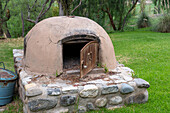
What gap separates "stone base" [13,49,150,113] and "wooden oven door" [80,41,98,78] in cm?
30

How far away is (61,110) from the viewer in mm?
3537

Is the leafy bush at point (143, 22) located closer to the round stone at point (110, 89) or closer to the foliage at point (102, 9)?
the foliage at point (102, 9)

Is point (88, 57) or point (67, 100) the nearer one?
point (67, 100)

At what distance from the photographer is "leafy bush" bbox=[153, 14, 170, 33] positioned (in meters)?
14.3

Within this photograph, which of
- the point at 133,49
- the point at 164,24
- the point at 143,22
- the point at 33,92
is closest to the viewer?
the point at 33,92

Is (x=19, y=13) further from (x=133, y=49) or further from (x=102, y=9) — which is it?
(x=133, y=49)

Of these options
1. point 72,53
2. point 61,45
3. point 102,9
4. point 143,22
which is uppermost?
point 102,9

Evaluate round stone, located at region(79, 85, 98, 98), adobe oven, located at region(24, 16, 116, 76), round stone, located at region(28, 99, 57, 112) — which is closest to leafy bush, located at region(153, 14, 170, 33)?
adobe oven, located at region(24, 16, 116, 76)

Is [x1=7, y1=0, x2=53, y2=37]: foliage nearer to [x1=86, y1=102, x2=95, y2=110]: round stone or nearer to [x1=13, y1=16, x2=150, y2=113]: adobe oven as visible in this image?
[x1=13, y1=16, x2=150, y2=113]: adobe oven

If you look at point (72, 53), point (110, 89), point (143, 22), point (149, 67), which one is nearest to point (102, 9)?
point (143, 22)

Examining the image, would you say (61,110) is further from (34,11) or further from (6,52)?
(34,11)

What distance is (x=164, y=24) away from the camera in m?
14.4

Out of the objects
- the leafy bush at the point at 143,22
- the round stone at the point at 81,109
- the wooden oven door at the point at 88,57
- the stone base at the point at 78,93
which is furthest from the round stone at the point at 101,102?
the leafy bush at the point at 143,22

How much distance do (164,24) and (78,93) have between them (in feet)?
42.3
